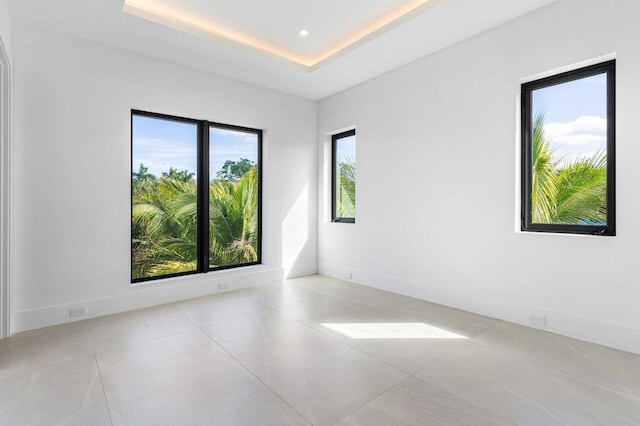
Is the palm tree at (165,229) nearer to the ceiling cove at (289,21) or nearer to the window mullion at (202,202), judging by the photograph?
the window mullion at (202,202)

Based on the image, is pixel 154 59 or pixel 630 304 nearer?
pixel 630 304

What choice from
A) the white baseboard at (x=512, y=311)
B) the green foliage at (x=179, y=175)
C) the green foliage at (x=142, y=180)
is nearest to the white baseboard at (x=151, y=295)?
the green foliage at (x=142, y=180)

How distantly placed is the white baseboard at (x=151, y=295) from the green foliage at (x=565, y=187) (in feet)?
11.9

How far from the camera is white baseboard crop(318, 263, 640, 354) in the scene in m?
2.70

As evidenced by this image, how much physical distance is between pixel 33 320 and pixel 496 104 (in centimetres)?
512

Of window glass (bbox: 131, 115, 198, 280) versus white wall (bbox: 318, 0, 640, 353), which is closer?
white wall (bbox: 318, 0, 640, 353)

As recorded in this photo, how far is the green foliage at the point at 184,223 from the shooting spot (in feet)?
13.3

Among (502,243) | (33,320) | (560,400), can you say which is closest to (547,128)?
(502,243)

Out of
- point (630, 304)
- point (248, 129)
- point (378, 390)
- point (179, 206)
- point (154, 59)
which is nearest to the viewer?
point (378, 390)

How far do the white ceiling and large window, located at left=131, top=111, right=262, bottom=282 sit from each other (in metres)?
0.87

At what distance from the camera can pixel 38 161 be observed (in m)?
3.28

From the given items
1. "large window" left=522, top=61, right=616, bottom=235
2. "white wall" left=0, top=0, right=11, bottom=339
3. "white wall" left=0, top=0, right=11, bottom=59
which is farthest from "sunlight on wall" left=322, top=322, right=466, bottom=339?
"white wall" left=0, top=0, right=11, bottom=59

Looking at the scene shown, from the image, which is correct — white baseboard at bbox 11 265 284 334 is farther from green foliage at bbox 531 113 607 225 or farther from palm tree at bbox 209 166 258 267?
green foliage at bbox 531 113 607 225

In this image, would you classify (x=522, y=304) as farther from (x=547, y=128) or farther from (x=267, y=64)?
(x=267, y=64)
